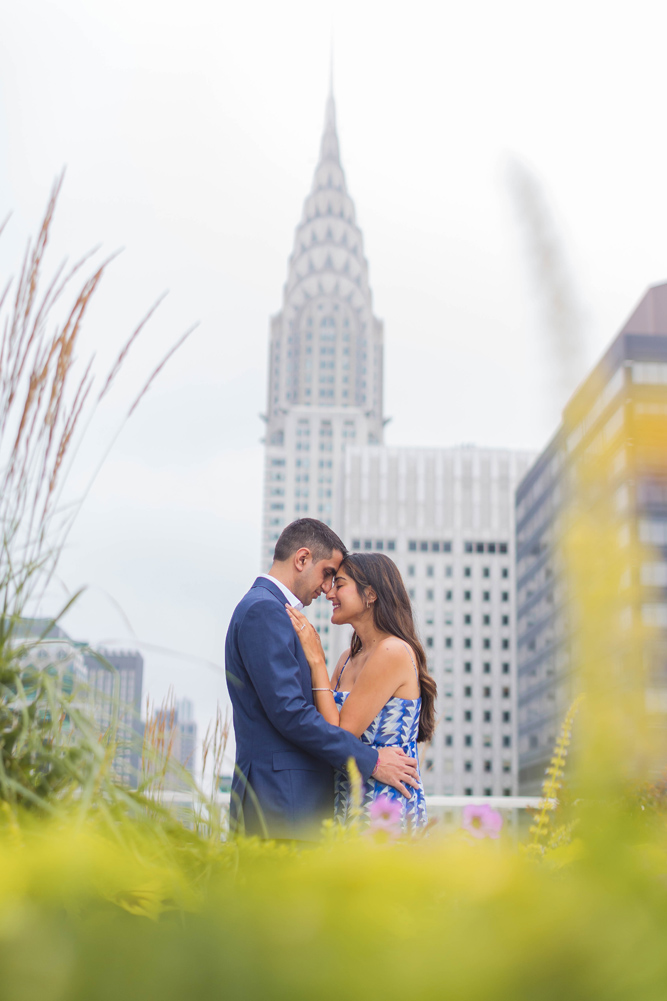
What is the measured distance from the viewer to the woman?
228 cm

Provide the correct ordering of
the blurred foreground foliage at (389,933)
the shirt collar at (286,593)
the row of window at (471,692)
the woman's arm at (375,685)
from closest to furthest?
1. the blurred foreground foliage at (389,933)
2. the woman's arm at (375,685)
3. the shirt collar at (286,593)
4. the row of window at (471,692)

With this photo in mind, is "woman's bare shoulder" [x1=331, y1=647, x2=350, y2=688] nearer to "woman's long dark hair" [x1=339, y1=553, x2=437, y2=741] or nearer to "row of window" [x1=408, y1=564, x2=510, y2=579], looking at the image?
"woman's long dark hair" [x1=339, y1=553, x2=437, y2=741]

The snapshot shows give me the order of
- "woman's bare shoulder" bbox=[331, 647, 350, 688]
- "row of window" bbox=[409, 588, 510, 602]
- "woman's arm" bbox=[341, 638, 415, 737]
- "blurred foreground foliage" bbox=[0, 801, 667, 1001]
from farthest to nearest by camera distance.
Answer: "row of window" bbox=[409, 588, 510, 602], "woman's bare shoulder" bbox=[331, 647, 350, 688], "woman's arm" bbox=[341, 638, 415, 737], "blurred foreground foliage" bbox=[0, 801, 667, 1001]

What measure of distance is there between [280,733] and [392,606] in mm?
617

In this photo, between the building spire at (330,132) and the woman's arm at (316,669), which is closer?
the woman's arm at (316,669)

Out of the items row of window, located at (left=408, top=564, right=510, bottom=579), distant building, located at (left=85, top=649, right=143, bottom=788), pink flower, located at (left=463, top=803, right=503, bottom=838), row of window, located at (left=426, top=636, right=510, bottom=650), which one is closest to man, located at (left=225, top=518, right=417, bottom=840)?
distant building, located at (left=85, top=649, right=143, bottom=788)

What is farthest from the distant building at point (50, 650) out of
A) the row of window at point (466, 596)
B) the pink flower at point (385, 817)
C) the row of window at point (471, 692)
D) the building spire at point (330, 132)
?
the building spire at point (330, 132)

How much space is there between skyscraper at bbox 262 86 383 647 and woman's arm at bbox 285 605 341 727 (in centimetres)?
9660

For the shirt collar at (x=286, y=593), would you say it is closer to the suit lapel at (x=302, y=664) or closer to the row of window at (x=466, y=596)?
the suit lapel at (x=302, y=664)

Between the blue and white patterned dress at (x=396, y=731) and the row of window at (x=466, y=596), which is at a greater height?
the row of window at (x=466, y=596)

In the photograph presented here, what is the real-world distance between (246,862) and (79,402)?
36.3 inches

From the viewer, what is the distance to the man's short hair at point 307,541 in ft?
8.41

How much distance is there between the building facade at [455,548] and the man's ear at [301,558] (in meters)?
80.7

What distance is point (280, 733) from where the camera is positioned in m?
2.13
